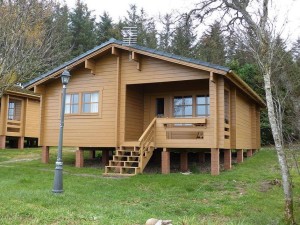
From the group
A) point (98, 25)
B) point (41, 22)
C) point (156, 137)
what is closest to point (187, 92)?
point (156, 137)

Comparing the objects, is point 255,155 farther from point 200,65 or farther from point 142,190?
point 142,190

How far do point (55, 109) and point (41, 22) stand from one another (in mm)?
4105

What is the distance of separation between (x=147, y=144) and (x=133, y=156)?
0.71m

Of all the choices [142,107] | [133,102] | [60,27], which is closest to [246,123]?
[142,107]

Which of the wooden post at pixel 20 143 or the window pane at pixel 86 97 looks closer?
the window pane at pixel 86 97

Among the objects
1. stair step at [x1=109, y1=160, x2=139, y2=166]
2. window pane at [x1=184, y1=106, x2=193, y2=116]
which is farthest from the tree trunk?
window pane at [x1=184, y1=106, x2=193, y2=116]

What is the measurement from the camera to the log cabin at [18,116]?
22286mm

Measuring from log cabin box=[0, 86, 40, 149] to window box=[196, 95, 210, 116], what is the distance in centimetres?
1286

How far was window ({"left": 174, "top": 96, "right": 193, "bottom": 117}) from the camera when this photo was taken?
15330 millimetres

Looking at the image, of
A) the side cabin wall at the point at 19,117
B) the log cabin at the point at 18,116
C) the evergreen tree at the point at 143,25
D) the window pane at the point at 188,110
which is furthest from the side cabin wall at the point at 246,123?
the evergreen tree at the point at 143,25

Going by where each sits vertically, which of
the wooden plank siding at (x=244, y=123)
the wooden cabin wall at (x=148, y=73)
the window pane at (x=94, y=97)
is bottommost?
the wooden plank siding at (x=244, y=123)

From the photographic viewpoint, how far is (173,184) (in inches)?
421

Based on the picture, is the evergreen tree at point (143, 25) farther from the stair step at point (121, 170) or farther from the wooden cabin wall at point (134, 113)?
the stair step at point (121, 170)

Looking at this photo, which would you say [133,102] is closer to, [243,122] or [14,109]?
[243,122]
